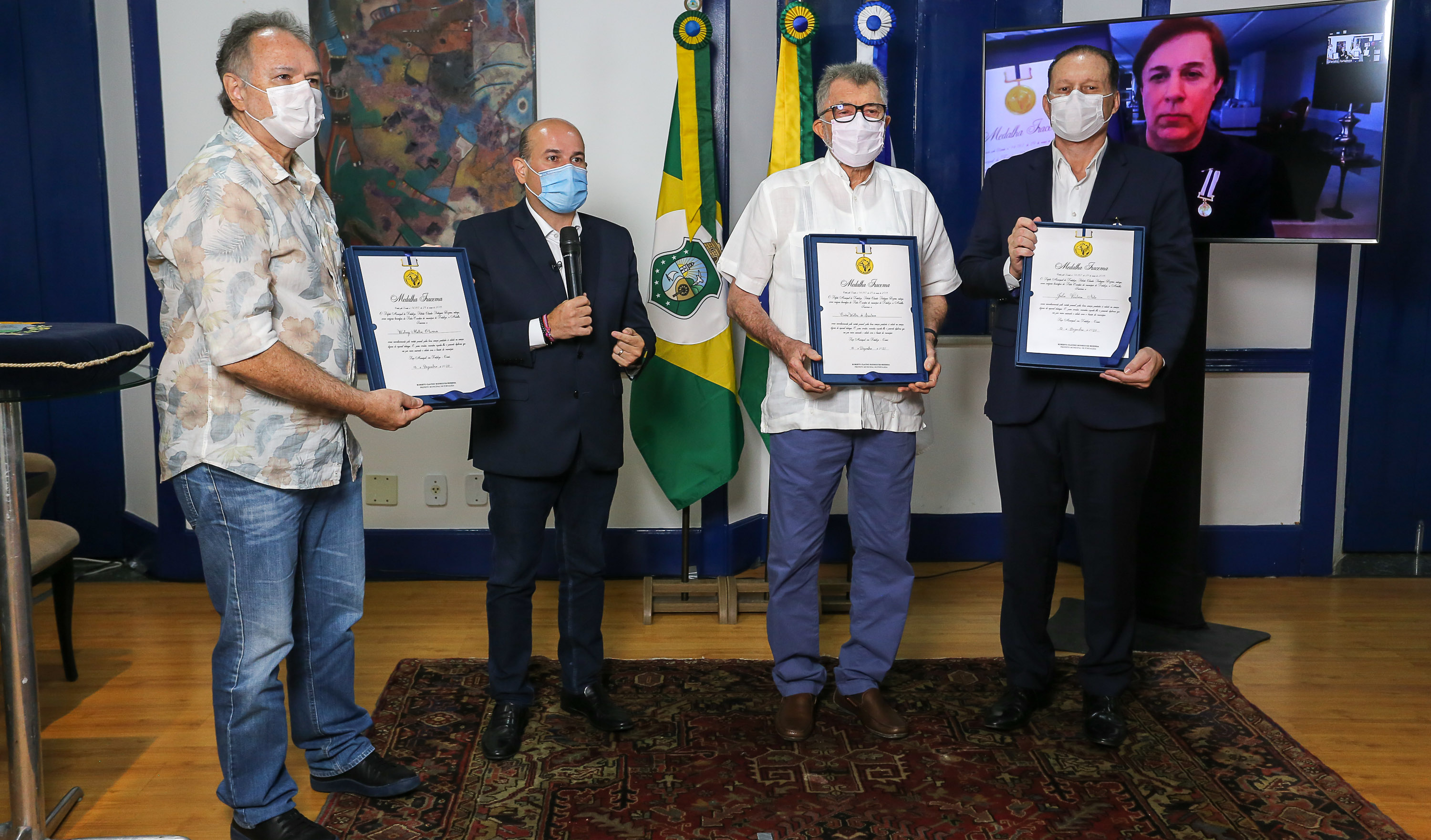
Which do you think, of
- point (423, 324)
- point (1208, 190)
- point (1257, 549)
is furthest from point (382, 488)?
point (1257, 549)

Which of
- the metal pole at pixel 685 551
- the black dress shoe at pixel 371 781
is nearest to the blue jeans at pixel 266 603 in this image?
the black dress shoe at pixel 371 781

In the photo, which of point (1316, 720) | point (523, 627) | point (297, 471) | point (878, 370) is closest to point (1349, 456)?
point (1316, 720)

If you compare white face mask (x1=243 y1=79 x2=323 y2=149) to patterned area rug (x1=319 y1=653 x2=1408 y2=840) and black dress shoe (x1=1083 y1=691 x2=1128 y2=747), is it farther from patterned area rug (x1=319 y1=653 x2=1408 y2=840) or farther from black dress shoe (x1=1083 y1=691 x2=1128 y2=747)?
black dress shoe (x1=1083 y1=691 x2=1128 y2=747)

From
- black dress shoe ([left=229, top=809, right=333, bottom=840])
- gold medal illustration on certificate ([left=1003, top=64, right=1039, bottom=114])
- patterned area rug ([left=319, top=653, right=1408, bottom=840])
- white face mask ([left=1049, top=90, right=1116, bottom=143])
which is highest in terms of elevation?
gold medal illustration on certificate ([left=1003, top=64, right=1039, bottom=114])

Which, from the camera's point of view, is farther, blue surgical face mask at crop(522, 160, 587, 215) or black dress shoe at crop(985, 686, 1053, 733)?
black dress shoe at crop(985, 686, 1053, 733)

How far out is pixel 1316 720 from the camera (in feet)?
8.95

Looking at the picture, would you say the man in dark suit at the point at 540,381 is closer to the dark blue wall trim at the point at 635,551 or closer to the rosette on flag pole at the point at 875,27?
the rosette on flag pole at the point at 875,27

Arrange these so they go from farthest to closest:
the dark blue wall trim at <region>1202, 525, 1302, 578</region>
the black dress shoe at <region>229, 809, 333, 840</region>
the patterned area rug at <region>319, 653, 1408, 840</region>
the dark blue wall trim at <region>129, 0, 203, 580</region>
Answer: the dark blue wall trim at <region>1202, 525, 1302, 578</region> < the dark blue wall trim at <region>129, 0, 203, 580</region> < the patterned area rug at <region>319, 653, 1408, 840</region> < the black dress shoe at <region>229, 809, 333, 840</region>

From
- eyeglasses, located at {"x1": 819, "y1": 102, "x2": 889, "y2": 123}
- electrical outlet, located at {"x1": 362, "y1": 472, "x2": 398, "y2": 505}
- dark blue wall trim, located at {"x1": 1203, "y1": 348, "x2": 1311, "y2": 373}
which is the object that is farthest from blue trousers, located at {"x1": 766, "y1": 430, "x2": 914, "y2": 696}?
dark blue wall trim, located at {"x1": 1203, "y1": 348, "x2": 1311, "y2": 373}

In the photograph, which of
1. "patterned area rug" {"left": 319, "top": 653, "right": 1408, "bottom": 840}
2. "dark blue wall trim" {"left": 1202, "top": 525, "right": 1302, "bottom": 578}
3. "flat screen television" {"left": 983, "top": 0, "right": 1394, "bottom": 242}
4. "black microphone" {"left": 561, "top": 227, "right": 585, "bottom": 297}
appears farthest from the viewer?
"dark blue wall trim" {"left": 1202, "top": 525, "right": 1302, "bottom": 578}

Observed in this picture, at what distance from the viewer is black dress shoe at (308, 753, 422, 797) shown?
229 centimetres

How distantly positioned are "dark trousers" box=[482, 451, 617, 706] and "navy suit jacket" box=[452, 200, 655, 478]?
Result: 0.21 feet

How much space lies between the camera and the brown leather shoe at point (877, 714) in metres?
2.58

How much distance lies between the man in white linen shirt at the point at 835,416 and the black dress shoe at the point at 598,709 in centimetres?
41
